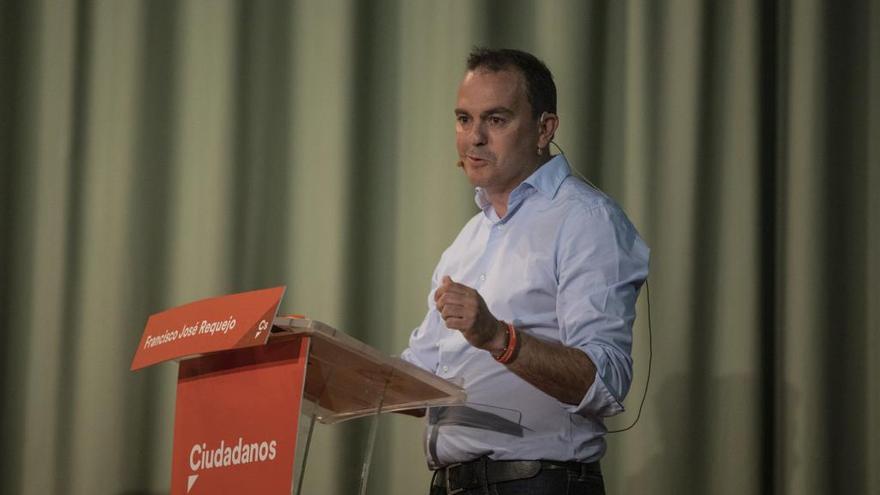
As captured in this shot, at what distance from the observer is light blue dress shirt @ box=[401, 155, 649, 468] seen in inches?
70.9

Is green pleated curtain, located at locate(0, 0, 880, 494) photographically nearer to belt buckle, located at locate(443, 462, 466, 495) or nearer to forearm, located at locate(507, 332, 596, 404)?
belt buckle, located at locate(443, 462, 466, 495)

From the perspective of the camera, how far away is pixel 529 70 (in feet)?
7.09

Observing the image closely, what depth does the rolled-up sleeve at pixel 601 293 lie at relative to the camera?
176 cm

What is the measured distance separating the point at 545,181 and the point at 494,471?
22.6 inches

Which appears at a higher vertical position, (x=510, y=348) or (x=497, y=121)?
(x=497, y=121)

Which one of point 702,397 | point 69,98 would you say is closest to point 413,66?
point 69,98

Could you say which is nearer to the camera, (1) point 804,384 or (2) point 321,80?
(1) point 804,384

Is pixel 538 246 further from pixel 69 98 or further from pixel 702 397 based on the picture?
pixel 69 98

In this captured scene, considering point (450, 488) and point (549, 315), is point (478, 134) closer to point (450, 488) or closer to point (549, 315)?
point (549, 315)

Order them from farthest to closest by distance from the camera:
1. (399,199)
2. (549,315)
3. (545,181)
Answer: (399,199), (545,181), (549,315)

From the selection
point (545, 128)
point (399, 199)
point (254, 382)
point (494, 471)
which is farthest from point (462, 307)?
point (399, 199)

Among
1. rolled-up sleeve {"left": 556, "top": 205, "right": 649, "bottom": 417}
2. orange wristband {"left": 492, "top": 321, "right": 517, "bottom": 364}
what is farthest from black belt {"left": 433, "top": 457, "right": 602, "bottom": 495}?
orange wristband {"left": 492, "top": 321, "right": 517, "bottom": 364}

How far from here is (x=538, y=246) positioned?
6.47 ft

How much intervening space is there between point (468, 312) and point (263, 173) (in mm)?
1765
